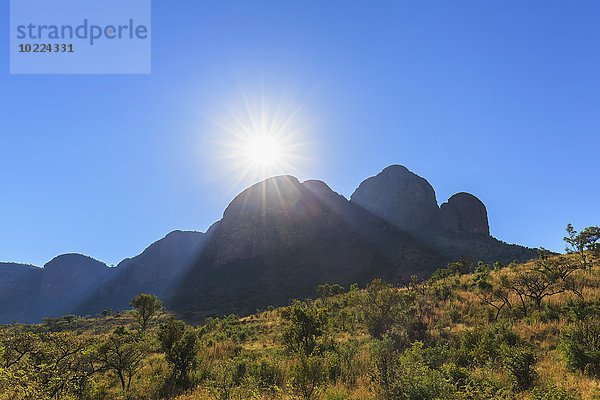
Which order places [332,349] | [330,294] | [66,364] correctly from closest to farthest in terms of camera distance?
[66,364] → [332,349] → [330,294]

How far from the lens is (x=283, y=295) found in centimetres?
6397

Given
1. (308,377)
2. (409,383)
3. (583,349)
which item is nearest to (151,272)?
(308,377)

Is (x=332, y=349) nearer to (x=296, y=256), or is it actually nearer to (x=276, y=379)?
(x=276, y=379)

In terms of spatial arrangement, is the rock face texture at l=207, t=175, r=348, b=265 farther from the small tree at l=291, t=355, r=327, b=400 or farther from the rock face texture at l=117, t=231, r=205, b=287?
the small tree at l=291, t=355, r=327, b=400

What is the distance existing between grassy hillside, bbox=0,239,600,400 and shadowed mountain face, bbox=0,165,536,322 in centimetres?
4404

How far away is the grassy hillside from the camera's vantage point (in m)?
6.55

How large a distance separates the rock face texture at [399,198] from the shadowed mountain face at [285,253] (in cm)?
45

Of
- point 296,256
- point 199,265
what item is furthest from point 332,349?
point 199,265

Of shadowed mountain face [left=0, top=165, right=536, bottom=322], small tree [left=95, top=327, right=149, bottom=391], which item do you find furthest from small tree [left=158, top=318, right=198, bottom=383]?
shadowed mountain face [left=0, top=165, right=536, bottom=322]

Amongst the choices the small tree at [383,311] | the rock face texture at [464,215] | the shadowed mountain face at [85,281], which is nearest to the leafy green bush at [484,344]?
the small tree at [383,311]

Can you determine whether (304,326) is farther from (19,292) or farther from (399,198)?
(19,292)

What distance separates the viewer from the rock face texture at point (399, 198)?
4183 inches

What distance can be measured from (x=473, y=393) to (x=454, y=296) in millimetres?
14315

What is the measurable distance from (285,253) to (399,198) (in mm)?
56510
